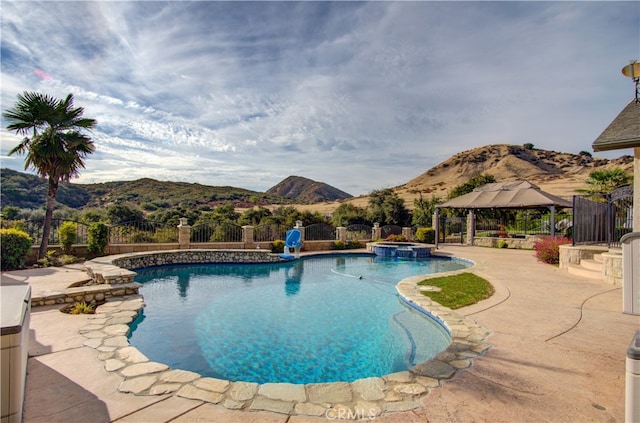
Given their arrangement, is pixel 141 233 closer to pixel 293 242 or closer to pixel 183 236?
pixel 183 236

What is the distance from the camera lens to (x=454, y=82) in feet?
44.7

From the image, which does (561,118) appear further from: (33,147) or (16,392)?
(33,147)

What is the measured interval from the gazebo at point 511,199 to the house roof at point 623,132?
10.9m

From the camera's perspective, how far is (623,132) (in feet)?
18.7

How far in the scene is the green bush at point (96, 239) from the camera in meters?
11.8

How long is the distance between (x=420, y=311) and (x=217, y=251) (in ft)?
32.7

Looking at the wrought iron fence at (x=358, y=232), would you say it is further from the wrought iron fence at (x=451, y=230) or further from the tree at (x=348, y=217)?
the wrought iron fence at (x=451, y=230)

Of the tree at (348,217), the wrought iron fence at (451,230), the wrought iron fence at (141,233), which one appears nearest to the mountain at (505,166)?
the wrought iron fence at (451,230)

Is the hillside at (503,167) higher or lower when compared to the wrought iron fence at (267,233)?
higher

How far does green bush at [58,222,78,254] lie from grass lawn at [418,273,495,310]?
11981mm

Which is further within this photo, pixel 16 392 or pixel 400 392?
pixel 400 392

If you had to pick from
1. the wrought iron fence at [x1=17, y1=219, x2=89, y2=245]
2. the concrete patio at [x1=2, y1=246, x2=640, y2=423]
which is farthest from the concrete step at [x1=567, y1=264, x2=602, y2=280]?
the wrought iron fence at [x1=17, y1=219, x2=89, y2=245]

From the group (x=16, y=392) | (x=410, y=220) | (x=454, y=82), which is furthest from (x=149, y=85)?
(x=410, y=220)

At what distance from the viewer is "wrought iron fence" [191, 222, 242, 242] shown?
16.3m
